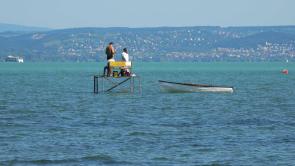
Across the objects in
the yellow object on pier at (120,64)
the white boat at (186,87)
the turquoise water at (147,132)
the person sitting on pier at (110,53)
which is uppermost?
the person sitting on pier at (110,53)

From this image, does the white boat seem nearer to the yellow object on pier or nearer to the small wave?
the yellow object on pier

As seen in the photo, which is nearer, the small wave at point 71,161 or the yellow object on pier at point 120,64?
the small wave at point 71,161

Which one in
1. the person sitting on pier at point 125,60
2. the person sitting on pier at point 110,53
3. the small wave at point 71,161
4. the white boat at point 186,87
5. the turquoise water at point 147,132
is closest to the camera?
the small wave at point 71,161

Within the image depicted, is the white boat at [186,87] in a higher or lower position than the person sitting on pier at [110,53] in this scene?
lower

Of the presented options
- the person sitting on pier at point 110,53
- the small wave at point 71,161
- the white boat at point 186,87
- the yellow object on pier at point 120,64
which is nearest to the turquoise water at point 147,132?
the small wave at point 71,161

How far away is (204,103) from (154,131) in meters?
19.0

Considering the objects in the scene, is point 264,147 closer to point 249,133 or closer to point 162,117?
point 249,133

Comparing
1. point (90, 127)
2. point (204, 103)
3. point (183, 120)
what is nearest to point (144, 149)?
point (90, 127)

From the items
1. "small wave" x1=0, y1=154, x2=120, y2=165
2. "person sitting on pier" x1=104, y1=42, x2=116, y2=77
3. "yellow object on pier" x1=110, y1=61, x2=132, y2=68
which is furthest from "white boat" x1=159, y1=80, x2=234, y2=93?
"small wave" x1=0, y1=154, x2=120, y2=165

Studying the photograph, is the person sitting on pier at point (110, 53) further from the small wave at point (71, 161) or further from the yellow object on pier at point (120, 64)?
the small wave at point (71, 161)

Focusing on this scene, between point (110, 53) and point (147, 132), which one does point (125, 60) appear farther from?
point (147, 132)

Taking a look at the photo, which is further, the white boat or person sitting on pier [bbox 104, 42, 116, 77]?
the white boat

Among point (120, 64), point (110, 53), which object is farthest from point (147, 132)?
point (120, 64)

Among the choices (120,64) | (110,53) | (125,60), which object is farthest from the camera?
A: (125,60)
